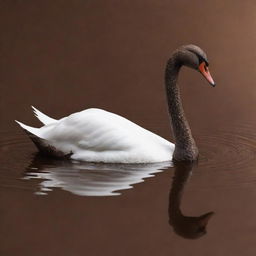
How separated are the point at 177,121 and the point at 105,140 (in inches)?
22.9

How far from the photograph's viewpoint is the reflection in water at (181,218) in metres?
5.27

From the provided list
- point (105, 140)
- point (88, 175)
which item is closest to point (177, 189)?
point (88, 175)

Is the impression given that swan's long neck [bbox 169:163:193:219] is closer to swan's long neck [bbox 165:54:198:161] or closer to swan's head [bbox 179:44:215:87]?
swan's long neck [bbox 165:54:198:161]

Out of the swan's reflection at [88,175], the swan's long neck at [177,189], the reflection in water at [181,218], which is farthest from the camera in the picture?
the swan's reflection at [88,175]

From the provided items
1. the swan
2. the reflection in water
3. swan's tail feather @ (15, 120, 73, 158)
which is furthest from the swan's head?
swan's tail feather @ (15, 120, 73, 158)

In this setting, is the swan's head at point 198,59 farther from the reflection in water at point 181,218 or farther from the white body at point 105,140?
the reflection in water at point 181,218

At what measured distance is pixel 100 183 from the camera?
5953 mm

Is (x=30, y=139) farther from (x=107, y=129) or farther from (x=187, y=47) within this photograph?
(x=187, y=47)

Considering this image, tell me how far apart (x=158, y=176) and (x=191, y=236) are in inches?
39.0

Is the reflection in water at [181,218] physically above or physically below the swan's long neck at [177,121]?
below

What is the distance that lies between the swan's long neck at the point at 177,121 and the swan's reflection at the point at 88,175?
6.0 inches

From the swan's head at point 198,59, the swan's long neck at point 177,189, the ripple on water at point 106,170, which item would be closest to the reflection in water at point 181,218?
the swan's long neck at point 177,189

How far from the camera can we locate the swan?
21.0ft

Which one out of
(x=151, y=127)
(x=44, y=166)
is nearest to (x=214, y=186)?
(x=44, y=166)
